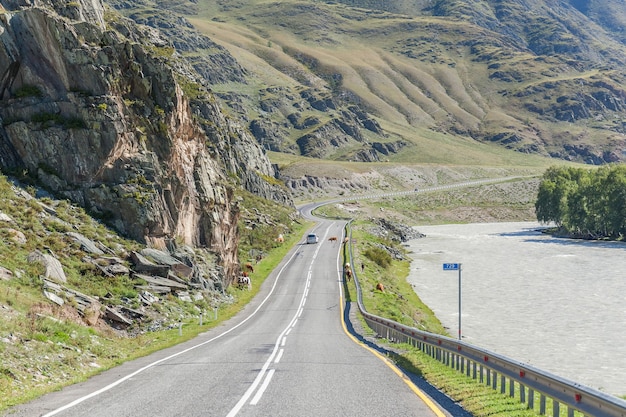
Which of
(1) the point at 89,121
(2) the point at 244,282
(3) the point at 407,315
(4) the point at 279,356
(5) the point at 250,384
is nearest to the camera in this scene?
(5) the point at 250,384

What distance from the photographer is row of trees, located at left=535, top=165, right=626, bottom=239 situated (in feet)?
299

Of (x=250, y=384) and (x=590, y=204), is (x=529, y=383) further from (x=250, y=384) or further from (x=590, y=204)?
(x=590, y=204)

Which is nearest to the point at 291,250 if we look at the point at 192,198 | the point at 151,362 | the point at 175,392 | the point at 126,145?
the point at 192,198

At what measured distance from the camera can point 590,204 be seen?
95.6 m

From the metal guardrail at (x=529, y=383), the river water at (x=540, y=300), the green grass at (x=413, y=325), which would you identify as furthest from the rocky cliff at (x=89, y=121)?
the river water at (x=540, y=300)

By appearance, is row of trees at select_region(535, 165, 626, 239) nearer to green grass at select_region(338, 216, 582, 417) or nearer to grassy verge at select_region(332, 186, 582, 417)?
grassy verge at select_region(332, 186, 582, 417)

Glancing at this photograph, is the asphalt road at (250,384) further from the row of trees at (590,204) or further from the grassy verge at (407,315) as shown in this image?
the row of trees at (590,204)

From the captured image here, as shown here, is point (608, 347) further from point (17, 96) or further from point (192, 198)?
point (17, 96)

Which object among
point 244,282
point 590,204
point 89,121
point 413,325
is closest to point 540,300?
point 413,325

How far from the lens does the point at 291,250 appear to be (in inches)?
2655

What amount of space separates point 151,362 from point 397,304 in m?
26.0

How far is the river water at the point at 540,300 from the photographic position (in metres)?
29.0

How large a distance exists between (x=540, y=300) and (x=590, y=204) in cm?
6048

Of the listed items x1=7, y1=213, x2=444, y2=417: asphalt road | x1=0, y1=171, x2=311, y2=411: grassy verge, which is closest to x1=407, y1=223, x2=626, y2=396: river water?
x1=7, y1=213, x2=444, y2=417: asphalt road
